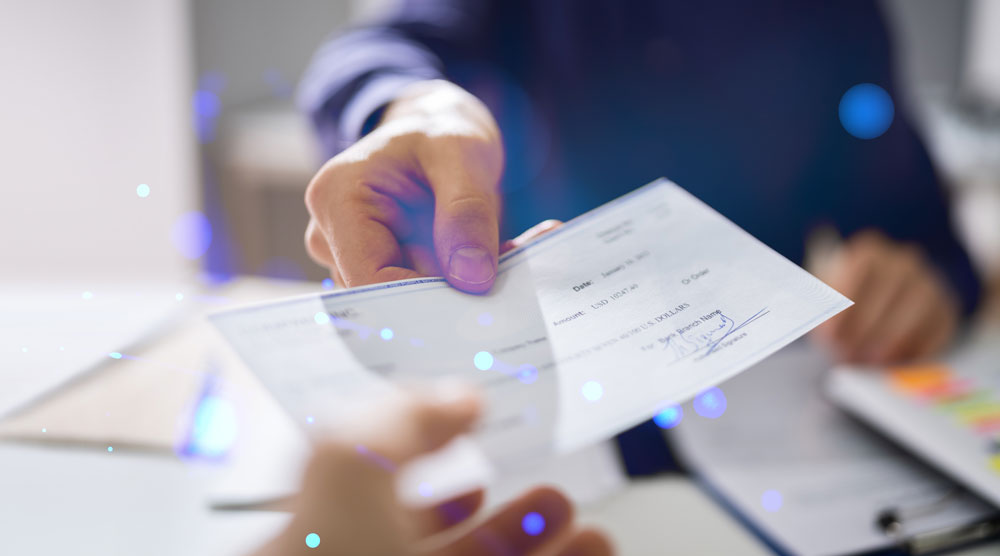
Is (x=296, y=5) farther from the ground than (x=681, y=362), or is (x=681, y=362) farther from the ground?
(x=681, y=362)

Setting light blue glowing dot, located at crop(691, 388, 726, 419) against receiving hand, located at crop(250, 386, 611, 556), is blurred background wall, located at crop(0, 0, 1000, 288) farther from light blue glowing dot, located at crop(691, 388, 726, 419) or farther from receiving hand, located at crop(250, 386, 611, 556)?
light blue glowing dot, located at crop(691, 388, 726, 419)

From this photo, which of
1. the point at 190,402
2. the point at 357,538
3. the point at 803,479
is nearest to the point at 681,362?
the point at 357,538

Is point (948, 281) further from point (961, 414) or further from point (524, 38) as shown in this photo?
point (524, 38)

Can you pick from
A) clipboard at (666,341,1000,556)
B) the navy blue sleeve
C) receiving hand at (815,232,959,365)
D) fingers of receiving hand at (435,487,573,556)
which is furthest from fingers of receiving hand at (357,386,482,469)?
the navy blue sleeve

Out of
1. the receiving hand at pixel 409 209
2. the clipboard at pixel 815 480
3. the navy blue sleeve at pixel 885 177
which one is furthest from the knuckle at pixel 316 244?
the navy blue sleeve at pixel 885 177

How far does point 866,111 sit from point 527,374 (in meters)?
0.69

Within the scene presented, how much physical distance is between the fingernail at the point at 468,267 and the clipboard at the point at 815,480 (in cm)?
22

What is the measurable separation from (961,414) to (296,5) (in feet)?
3.78

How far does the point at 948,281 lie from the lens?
0.62m

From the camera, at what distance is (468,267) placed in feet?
0.72

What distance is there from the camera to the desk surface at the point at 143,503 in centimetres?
29

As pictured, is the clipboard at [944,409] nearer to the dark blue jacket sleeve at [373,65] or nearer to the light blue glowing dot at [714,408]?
the light blue glowing dot at [714,408]

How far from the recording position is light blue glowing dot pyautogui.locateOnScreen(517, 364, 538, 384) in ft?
0.64
